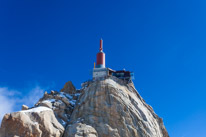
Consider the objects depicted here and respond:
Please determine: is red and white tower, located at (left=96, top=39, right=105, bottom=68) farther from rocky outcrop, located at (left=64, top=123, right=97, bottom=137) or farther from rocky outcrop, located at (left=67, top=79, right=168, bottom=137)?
rocky outcrop, located at (left=64, top=123, right=97, bottom=137)

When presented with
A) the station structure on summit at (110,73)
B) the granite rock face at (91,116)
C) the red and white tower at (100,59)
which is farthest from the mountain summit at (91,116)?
the red and white tower at (100,59)

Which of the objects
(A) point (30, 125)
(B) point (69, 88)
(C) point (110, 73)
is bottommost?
(A) point (30, 125)

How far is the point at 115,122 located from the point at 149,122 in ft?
32.5

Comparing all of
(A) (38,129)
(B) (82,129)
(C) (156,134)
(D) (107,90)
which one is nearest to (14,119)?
(A) (38,129)

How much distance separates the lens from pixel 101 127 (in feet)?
171

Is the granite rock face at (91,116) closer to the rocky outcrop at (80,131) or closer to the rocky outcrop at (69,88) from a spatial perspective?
the rocky outcrop at (80,131)

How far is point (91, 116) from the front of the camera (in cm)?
5428

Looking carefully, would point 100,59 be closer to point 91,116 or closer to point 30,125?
point 91,116

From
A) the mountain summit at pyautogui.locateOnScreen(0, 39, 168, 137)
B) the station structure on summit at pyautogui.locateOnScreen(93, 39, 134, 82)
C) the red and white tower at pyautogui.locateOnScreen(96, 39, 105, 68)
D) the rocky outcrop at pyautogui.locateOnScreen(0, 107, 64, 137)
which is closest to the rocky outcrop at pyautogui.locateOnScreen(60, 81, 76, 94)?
the mountain summit at pyautogui.locateOnScreen(0, 39, 168, 137)

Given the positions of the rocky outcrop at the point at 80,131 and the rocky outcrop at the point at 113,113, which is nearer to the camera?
the rocky outcrop at the point at 80,131

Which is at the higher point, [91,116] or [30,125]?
[91,116]

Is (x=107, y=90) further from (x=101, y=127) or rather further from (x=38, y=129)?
(x=38, y=129)

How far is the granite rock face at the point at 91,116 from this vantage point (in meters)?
45.9

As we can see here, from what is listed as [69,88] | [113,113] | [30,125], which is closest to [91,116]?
[113,113]
